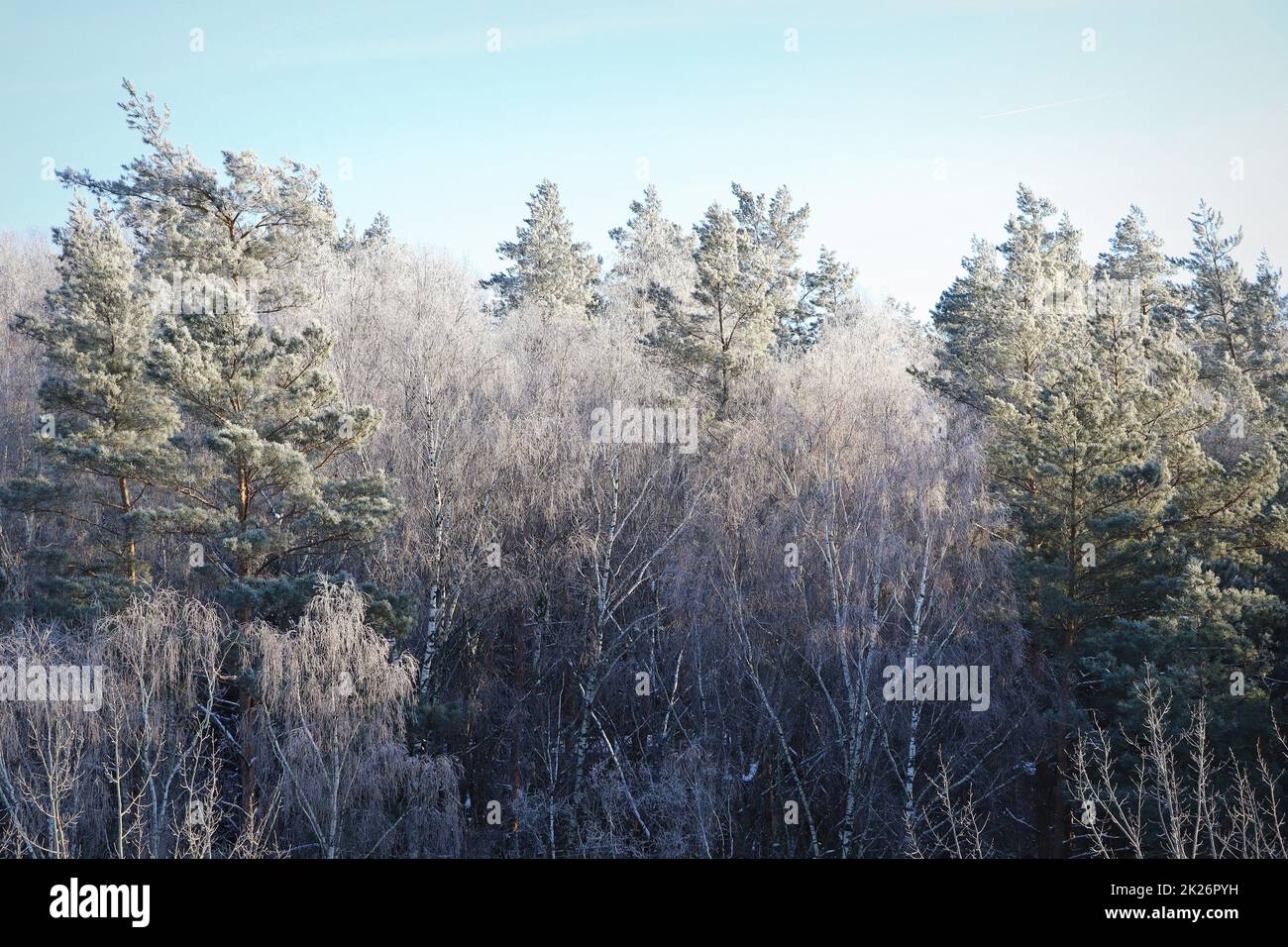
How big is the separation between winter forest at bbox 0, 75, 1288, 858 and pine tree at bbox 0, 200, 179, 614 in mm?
80

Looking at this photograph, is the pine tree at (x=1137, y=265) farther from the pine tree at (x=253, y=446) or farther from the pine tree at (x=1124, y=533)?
the pine tree at (x=253, y=446)

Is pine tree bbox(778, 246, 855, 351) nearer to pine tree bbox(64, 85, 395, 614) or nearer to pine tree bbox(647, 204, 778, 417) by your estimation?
pine tree bbox(647, 204, 778, 417)

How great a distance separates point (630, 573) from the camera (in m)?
22.5

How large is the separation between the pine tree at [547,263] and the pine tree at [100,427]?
23258mm

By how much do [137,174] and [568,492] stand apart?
12650mm

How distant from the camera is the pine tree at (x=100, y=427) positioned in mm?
16203

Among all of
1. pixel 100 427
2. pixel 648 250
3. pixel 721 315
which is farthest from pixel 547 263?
pixel 100 427

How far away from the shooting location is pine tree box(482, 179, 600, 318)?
40656 millimetres

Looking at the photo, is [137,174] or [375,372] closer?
[137,174]

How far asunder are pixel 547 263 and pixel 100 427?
26.3 meters
